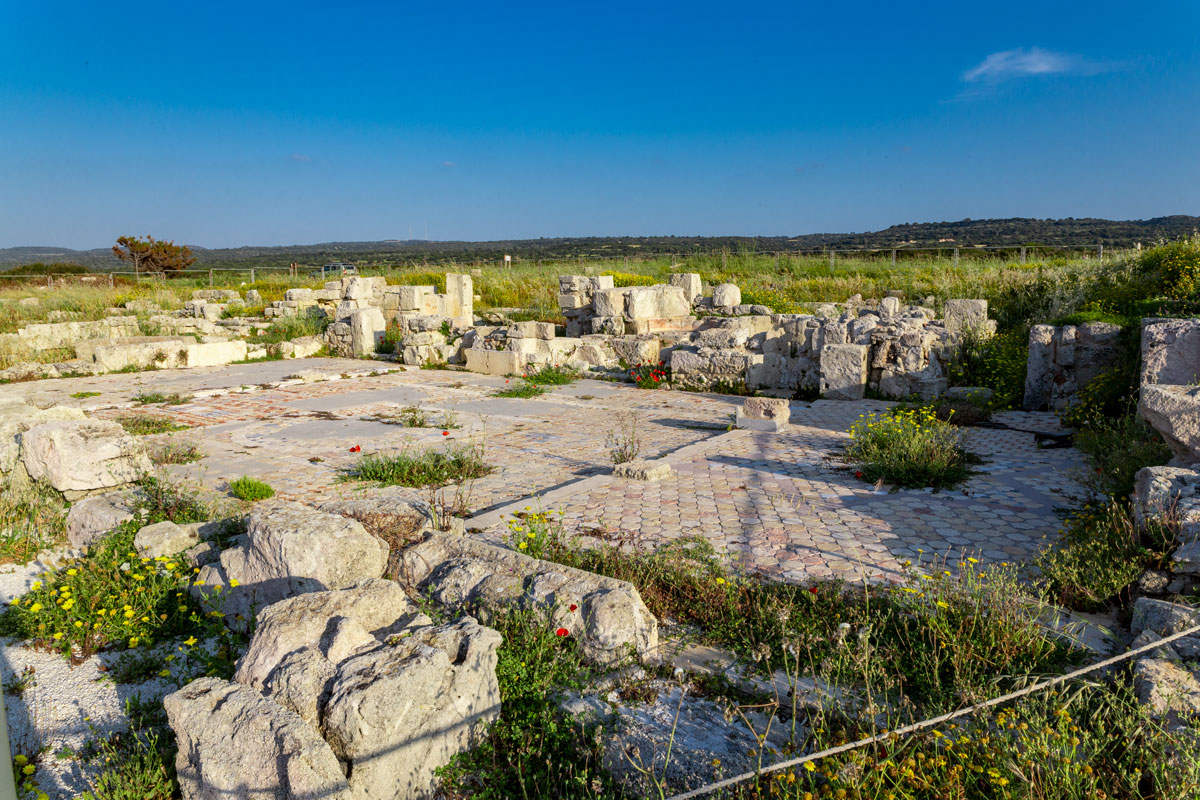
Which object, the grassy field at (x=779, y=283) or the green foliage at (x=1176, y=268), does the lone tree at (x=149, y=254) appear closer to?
the grassy field at (x=779, y=283)

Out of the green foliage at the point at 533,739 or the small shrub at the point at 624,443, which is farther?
the small shrub at the point at 624,443

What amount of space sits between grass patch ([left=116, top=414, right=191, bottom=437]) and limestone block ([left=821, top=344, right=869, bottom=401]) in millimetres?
8806

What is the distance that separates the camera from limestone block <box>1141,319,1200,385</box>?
291 inches

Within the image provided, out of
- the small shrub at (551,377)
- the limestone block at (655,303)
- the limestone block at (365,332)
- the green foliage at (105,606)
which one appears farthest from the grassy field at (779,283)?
the green foliage at (105,606)

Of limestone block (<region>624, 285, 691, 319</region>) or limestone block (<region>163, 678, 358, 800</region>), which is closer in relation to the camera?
limestone block (<region>163, 678, 358, 800</region>)

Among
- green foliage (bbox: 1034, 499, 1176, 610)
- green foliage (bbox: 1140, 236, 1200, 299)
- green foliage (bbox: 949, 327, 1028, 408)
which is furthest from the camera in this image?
green foliage (bbox: 949, 327, 1028, 408)

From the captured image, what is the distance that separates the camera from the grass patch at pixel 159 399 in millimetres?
11078

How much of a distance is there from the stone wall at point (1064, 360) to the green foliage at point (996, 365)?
0.94 ft

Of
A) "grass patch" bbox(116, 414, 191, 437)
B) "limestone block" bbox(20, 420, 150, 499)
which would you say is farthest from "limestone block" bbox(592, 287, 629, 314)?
"limestone block" bbox(20, 420, 150, 499)

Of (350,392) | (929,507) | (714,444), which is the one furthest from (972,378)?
(350,392)

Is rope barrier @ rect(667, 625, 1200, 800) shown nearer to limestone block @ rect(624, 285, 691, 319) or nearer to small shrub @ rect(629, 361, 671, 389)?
small shrub @ rect(629, 361, 671, 389)

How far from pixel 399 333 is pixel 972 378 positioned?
11687 millimetres

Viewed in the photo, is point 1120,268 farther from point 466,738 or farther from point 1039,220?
point 1039,220

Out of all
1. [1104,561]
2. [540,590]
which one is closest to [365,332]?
[540,590]
